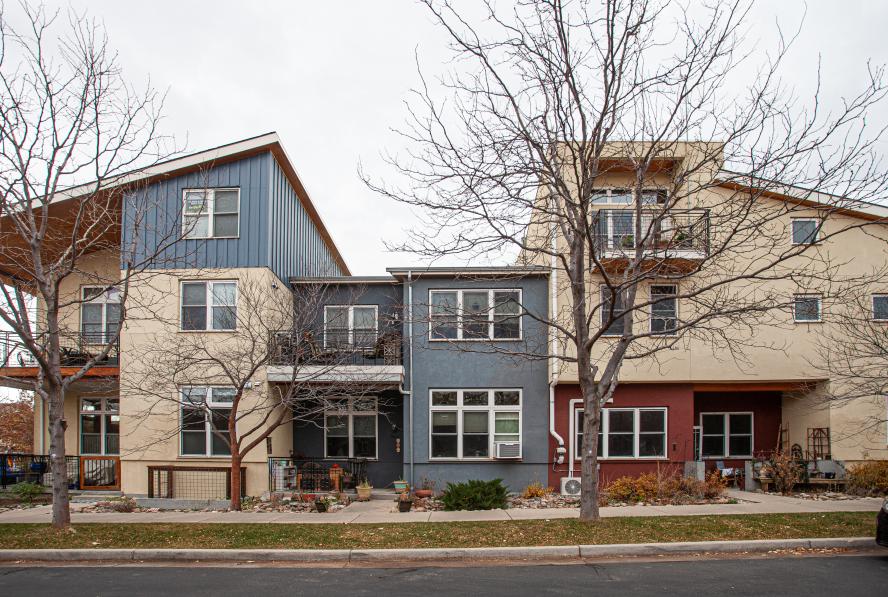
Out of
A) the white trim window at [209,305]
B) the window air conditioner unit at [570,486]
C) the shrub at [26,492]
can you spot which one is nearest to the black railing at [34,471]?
the shrub at [26,492]

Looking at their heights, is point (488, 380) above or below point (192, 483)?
above

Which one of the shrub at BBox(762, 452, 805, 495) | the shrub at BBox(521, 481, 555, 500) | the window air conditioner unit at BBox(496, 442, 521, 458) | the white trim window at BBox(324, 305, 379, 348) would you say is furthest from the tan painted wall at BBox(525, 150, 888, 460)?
the white trim window at BBox(324, 305, 379, 348)

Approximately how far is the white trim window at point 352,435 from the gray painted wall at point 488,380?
73.3 inches

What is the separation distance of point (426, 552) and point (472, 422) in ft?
30.6

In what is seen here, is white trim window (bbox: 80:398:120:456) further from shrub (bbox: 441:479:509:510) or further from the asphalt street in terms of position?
the asphalt street

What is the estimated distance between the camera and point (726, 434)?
21562 mm

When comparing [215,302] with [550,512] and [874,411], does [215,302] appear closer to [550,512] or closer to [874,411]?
[550,512]

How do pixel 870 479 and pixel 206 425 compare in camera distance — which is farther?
pixel 206 425

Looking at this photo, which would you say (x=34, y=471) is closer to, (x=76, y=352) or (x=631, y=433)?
(x=76, y=352)

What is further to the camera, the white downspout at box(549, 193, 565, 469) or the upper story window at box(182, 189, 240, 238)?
the upper story window at box(182, 189, 240, 238)

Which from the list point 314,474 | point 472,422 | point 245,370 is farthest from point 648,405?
point 245,370

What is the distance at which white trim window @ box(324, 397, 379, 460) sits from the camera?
21.0m

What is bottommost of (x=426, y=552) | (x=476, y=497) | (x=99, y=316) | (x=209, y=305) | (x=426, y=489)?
(x=426, y=489)

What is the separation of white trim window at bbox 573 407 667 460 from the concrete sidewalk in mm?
3421
